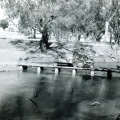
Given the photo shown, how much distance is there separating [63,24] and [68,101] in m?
30.4

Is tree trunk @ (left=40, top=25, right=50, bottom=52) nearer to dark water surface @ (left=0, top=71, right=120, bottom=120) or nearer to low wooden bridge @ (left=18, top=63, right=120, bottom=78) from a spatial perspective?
low wooden bridge @ (left=18, top=63, right=120, bottom=78)

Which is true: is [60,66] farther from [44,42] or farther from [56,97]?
[44,42]

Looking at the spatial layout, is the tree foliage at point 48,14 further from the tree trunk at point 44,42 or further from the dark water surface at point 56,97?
the dark water surface at point 56,97

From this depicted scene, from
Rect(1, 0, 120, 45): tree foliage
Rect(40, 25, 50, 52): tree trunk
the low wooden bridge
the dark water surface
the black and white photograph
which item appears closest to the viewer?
the dark water surface

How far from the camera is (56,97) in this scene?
24.6 m

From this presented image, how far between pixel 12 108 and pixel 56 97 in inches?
204

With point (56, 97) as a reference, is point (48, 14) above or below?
above

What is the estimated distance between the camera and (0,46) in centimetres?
5541

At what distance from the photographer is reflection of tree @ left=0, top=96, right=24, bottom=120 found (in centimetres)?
1886

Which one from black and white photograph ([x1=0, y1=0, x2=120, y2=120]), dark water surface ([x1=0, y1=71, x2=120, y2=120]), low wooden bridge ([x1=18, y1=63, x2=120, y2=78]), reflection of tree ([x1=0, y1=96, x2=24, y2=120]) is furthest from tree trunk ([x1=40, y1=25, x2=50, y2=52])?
reflection of tree ([x1=0, y1=96, x2=24, y2=120])

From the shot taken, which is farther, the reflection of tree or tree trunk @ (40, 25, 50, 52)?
tree trunk @ (40, 25, 50, 52)

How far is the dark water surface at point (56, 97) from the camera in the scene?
1973 cm

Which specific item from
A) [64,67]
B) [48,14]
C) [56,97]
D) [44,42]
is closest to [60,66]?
[64,67]

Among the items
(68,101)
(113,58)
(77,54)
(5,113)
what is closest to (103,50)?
(113,58)
